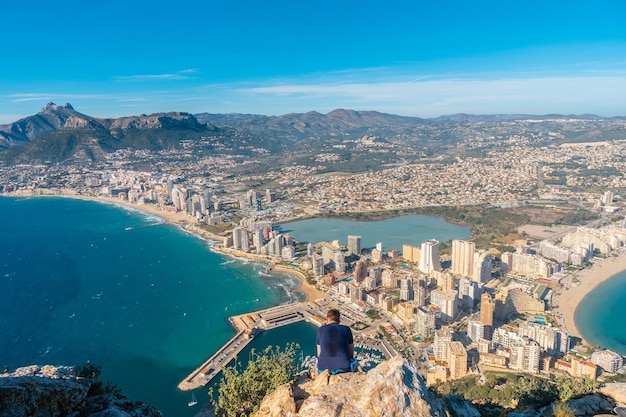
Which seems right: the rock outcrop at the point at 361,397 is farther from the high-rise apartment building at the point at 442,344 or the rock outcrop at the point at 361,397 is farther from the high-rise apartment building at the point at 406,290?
the high-rise apartment building at the point at 406,290

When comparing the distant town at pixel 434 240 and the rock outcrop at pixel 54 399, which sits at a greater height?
the rock outcrop at pixel 54 399

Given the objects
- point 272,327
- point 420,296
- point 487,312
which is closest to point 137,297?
point 272,327

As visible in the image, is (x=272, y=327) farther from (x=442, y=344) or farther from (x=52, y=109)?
(x=52, y=109)

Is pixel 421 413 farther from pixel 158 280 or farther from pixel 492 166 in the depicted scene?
pixel 492 166

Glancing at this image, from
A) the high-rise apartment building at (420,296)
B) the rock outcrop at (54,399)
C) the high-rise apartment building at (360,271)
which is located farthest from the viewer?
the high-rise apartment building at (360,271)

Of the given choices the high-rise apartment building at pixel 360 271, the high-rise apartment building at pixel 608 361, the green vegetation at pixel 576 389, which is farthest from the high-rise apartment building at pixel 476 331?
the green vegetation at pixel 576 389

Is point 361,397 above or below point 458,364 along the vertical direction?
above

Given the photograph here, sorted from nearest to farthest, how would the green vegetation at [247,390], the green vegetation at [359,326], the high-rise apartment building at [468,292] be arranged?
the green vegetation at [247,390]
the green vegetation at [359,326]
the high-rise apartment building at [468,292]
